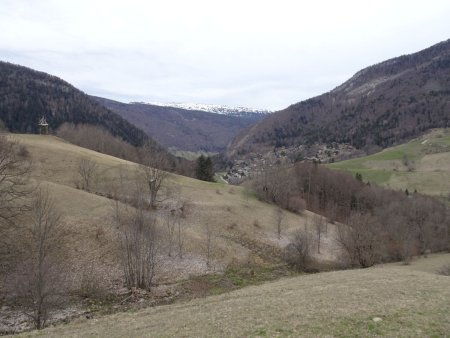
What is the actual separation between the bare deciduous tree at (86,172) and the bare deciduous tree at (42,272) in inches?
765

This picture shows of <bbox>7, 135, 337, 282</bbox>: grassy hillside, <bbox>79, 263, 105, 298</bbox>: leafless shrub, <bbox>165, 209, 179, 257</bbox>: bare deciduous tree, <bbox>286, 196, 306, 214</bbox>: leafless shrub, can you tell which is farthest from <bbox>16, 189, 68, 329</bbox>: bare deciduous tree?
<bbox>286, 196, 306, 214</bbox>: leafless shrub

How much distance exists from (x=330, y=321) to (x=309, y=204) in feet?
321

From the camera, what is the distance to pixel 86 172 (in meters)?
69.7

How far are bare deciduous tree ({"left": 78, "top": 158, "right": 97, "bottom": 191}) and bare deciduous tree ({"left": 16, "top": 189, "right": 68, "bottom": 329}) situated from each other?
19432 mm

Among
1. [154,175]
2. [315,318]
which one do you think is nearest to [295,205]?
[154,175]

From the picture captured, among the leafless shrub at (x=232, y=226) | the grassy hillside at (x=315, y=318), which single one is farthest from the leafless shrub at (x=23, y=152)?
the grassy hillside at (x=315, y=318)

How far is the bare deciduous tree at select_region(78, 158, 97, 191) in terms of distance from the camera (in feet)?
223

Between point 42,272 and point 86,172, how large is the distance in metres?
42.0

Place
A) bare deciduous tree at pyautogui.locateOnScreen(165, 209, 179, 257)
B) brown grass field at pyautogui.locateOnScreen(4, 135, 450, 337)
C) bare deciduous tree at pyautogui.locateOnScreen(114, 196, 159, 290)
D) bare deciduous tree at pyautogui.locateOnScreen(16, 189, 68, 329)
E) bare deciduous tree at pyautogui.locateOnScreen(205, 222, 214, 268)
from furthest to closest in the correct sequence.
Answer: bare deciduous tree at pyautogui.locateOnScreen(165, 209, 179, 257) → bare deciduous tree at pyautogui.locateOnScreen(205, 222, 214, 268) → bare deciduous tree at pyautogui.locateOnScreen(114, 196, 159, 290) → bare deciduous tree at pyautogui.locateOnScreen(16, 189, 68, 329) → brown grass field at pyautogui.locateOnScreen(4, 135, 450, 337)

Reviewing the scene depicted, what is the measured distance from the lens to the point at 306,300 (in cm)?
2198

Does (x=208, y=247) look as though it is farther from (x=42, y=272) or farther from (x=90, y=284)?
(x=42, y=272)

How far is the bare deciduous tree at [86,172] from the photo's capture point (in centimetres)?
6800

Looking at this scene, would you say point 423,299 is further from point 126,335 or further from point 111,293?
point 111,293

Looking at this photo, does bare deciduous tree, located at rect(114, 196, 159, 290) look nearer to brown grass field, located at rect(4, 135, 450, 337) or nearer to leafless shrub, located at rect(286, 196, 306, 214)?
brown grass field, located at rect(4, 135, 450, 337)
